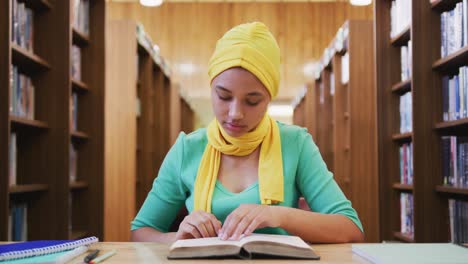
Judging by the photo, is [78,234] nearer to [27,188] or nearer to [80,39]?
[27,188]

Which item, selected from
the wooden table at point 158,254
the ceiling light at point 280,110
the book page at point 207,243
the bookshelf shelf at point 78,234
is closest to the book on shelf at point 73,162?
the bookshelf shelf at point 78,234

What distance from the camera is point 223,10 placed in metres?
10.3

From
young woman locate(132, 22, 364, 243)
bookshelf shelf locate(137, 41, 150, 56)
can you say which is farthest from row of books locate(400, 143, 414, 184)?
bookshelf shelf locate(137, 41, 150, 56)

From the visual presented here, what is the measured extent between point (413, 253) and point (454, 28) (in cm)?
203

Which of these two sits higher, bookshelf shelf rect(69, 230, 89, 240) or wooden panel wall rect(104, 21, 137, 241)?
wooden panel wall rect(104, 21, 137, 241)

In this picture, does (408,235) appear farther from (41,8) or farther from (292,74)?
(292,74)

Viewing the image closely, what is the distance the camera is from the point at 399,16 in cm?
361

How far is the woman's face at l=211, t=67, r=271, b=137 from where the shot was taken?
1498mm

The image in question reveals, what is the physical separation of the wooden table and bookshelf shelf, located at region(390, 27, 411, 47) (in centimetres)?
238

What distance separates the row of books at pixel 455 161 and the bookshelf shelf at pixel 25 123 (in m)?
2.12

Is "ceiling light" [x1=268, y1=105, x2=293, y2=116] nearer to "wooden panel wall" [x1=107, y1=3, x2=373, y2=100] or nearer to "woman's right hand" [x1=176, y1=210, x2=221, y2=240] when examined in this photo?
"wooden panel wall" [x1=107, y1=3, x2=373, y2=100]

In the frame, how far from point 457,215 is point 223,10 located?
7.99 meters

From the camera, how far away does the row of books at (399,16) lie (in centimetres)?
345

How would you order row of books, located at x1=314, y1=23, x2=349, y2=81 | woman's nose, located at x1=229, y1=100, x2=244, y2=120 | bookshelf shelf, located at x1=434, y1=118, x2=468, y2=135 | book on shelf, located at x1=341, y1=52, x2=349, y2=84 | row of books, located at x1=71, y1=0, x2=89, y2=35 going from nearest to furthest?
woman's nose, located at x1=229, y1=100, x2=244, y2=120 < bookshelf shelf, located at x1=434, y1=118, x2=468, y2=135 < row of books, located at x1=71, y1=0, x2=89, y2=35 < row of books, located at x1=314, y1=23, x2=349, y2=81 < book on shelf, located at x1=341, y1=52, x2=349, y2=84
